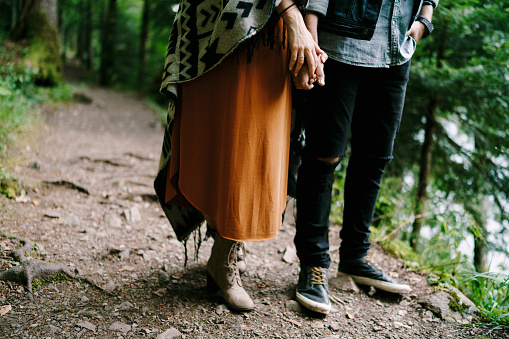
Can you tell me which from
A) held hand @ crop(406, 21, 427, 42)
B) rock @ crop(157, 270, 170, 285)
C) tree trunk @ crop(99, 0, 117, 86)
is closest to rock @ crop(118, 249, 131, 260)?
rock @ crop(157, 270, 170, 285)

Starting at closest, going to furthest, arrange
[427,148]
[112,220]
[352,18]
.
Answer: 1. [352,18]
2. [112,220]
3. [427,148]

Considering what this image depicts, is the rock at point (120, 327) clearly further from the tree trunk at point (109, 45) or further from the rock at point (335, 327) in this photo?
the tree trunk at point (109, 45)

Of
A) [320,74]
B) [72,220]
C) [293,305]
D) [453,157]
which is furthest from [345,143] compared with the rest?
[453,157]

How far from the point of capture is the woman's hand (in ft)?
4.29

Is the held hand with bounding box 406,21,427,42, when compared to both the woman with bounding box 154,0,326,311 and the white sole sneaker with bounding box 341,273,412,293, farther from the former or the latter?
the white sole sneaker with bounding box 341,273,412,293

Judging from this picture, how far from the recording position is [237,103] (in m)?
1.36

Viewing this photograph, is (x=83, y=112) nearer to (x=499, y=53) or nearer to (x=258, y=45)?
(x=258, y=45)

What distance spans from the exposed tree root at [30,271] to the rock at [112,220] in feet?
2.19

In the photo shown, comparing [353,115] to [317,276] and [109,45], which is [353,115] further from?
[109,45]

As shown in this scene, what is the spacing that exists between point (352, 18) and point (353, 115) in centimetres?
48

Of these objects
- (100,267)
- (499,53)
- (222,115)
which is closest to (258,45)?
(222,115)

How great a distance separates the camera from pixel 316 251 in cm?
167

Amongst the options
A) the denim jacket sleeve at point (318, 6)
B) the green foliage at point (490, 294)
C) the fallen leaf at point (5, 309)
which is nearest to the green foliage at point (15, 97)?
the fallen leaf at point (5, 309)

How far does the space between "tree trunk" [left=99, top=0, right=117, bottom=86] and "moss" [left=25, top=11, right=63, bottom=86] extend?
3.77 meters
